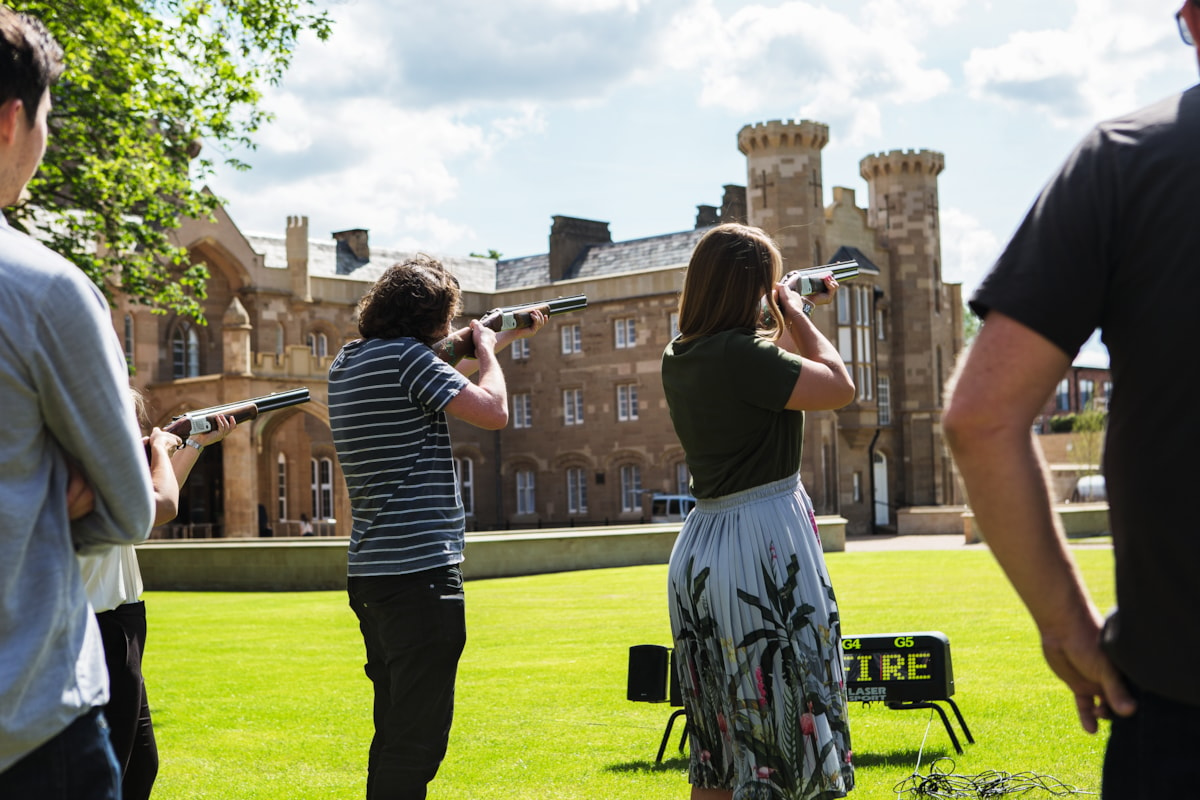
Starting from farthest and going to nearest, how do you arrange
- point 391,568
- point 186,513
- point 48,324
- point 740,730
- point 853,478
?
point 853,478, point 186,513, point 391,568, point 740,730, point 48,324

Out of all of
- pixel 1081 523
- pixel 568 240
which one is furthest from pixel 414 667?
pixel 568 240

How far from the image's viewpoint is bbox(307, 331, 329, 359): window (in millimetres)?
49156

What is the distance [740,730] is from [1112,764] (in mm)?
1967

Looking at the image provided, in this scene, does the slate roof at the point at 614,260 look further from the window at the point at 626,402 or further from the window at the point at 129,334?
the window at the point at 129,334

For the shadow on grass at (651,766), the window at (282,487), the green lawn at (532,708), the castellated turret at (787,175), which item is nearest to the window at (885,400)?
the castellated turret at (787,175)

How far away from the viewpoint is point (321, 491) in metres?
48.8

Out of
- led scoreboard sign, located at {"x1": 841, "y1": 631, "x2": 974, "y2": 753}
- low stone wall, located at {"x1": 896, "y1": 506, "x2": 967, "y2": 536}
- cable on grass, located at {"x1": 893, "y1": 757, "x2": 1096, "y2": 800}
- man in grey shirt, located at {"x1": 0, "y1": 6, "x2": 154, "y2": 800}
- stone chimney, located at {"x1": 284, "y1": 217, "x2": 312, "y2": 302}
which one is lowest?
low stone wall, located at {"x1": 896, "y1": 506, "x2": 967, "y2": 536}

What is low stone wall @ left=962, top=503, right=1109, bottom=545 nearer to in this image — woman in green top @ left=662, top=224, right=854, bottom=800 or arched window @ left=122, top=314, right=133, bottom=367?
arched window @ left=122, top=314, right=133, bottom=367

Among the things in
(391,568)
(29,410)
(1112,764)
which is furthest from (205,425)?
(1112,764)

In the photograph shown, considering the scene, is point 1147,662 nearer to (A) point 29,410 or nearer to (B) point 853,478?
(A) point 29,410

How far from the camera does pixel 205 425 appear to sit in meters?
4.53

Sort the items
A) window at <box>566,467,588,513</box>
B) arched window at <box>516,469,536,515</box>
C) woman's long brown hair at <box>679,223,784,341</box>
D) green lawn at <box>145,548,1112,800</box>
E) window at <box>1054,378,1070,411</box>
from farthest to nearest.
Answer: window at <box>1054,378,1070,411</box> < arched window at <box>516,469,536,515</box> < window at <box>566,467,588,513</box> < green lawn at <box>145,548,1112,800</box> < woman's long brown hair at <box>679,223,784,341</box>

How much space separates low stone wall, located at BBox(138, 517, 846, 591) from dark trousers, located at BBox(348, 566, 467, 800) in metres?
18.0

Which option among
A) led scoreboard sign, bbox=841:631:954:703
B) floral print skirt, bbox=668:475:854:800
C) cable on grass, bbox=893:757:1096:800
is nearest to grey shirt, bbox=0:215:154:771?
floral print skirt, bbox=668:475:854:800
